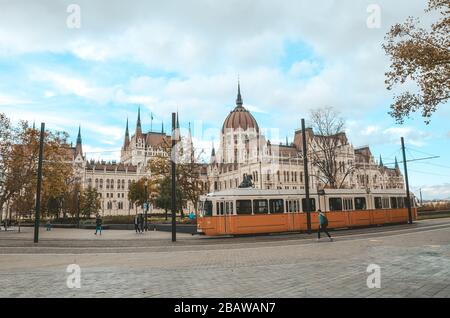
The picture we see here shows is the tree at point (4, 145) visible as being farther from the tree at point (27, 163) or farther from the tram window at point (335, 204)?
the tram window at point (335, 204)

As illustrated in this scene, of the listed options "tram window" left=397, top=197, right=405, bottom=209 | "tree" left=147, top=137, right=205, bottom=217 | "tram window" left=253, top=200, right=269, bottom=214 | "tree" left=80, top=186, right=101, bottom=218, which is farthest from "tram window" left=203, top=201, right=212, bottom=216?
"tree" left=80, top=186, right=101, bottom=218

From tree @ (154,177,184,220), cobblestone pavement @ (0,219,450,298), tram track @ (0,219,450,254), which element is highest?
tree @ (154,177,184,220)

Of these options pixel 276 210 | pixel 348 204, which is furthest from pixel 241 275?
pixel 348 204

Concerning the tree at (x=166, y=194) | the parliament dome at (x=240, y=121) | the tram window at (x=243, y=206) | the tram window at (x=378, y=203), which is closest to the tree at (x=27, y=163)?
the tree at (x=166, y=194)

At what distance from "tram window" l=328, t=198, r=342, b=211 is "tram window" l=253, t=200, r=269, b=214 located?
565 centimetres

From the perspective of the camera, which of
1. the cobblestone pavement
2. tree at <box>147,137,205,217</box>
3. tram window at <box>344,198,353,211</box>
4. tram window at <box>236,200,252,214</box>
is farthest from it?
tree at <box>147,137,205,217</box>

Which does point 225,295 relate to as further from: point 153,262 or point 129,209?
point 129,209

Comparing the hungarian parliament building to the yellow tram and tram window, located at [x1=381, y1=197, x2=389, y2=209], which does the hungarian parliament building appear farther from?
the yellow tram

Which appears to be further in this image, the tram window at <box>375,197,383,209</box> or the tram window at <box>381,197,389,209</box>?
the tram window at <box>381,197,389,209</box>

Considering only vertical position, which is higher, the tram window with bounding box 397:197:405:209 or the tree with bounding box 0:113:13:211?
the tree with bounding box 0:113:13:211

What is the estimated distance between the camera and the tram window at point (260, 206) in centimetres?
2299

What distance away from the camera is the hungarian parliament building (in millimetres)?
94375

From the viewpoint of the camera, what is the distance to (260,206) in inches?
913
